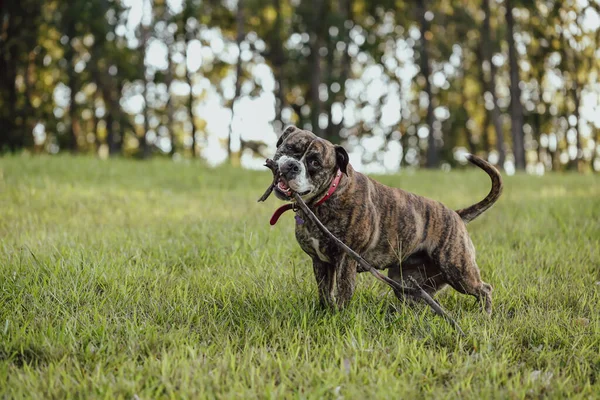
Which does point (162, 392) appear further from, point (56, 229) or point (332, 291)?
point (56, 229)

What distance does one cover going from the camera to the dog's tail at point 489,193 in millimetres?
4281

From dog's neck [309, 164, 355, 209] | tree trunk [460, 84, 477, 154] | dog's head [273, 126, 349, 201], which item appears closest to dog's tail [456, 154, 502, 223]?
dog's neck [309, 164, 355, 209]

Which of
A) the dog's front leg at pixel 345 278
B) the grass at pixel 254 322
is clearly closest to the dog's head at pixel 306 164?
the dog's front leg at pixel 345 278

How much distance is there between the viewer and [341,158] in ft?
12.2

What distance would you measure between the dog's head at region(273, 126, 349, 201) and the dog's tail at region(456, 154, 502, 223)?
1262 mm

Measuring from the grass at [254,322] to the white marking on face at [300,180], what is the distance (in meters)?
0.93

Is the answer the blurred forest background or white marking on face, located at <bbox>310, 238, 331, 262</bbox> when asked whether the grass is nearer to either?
white marking on face, located at <bbox>310, 238, 331, 262</bbox>

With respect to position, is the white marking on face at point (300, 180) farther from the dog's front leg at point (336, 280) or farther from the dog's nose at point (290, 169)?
the dog's front leg at point (336, 280)

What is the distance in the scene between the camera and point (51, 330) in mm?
3242

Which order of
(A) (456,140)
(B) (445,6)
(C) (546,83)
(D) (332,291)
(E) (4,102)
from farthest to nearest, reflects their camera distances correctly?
(A) (456,140) < (C) (546,83) < (B) (445,6) < (E) (4,102) < (D) (332,291)

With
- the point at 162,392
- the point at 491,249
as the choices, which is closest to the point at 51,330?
the point at 162,392

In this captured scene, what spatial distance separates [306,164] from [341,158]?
0.29m

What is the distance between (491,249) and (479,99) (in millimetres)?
30128

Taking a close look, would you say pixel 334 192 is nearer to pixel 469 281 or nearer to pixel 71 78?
pixel 469 281
